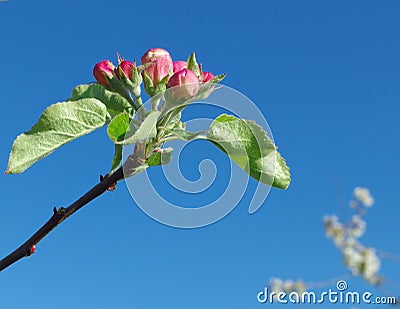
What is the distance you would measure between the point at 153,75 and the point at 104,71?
0.07 m

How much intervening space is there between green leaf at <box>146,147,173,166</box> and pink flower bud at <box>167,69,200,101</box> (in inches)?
2.8

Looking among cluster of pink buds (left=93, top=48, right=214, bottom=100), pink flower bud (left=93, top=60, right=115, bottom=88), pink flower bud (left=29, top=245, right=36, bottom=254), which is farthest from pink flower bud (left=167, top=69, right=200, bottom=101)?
pink flower bud (left=29, top=245, right=36, bottom=254)

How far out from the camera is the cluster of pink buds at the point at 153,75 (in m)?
0.76

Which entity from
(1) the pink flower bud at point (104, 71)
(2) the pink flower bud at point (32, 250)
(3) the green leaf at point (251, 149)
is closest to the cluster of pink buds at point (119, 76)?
(1) the pink flower bud at point (104, 71)

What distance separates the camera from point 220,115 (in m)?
0.85

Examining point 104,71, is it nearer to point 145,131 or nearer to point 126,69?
point 126,69

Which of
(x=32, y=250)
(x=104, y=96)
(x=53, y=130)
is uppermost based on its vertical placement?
(x=104, y=96)

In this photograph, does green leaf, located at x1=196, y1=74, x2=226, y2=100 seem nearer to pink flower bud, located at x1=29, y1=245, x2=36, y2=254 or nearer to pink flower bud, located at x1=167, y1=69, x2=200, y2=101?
pink flower bud, located at x1=167, y1=69, x2=200, y2=101

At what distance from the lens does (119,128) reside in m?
0.74

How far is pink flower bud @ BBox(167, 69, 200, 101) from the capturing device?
0.75 m

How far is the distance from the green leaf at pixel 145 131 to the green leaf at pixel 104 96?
0.08 m

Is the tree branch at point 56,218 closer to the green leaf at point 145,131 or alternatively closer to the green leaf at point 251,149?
the green leaf at point 145,131

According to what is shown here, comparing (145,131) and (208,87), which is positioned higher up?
(208,87)

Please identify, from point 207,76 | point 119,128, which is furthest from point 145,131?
point 207,76
